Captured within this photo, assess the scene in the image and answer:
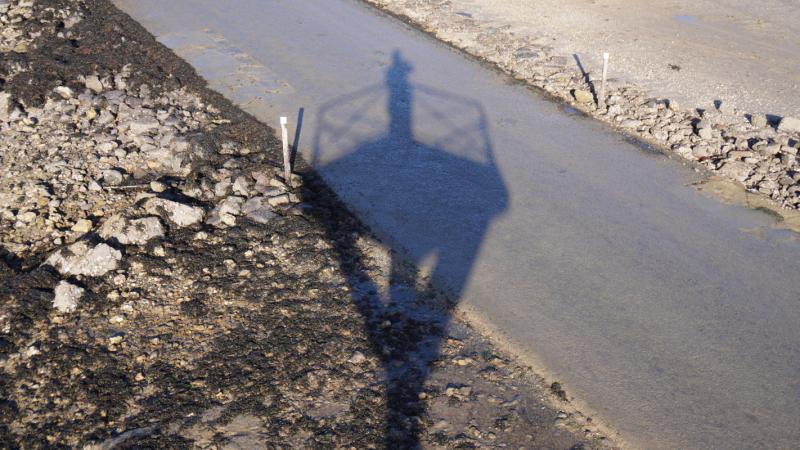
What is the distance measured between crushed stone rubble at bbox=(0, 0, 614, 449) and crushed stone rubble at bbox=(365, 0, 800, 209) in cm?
601

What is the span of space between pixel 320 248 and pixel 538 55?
9165 millimetres

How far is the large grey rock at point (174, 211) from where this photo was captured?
10125mm

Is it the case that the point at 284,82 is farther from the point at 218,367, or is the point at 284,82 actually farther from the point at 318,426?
→ the point at 318,426

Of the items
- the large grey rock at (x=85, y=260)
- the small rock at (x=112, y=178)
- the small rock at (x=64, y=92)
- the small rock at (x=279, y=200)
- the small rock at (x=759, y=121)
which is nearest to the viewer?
the large grey rock at (x=85, y=260)

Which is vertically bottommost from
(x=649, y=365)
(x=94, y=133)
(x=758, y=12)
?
(x=94, y=133)

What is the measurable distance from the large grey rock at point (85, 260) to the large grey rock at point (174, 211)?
1.04m

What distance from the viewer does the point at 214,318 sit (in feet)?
27.7

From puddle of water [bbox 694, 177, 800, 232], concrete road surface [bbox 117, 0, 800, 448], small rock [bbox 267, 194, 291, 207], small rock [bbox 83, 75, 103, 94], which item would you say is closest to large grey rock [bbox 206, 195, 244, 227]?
small rock [bbox 267, 194, 291, 207]

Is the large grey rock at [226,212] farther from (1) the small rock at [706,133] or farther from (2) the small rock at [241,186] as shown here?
(1) the small rock at [706,133]

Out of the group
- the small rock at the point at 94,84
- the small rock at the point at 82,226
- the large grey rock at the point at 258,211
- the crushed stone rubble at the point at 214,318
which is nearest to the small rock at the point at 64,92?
the small rock at the point at 94,84

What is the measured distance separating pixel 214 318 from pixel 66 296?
183 cm

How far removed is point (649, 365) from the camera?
8008 mm

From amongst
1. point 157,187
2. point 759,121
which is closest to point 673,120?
point 759,121

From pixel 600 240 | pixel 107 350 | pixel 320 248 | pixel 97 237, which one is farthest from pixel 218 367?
pixel 600 240
